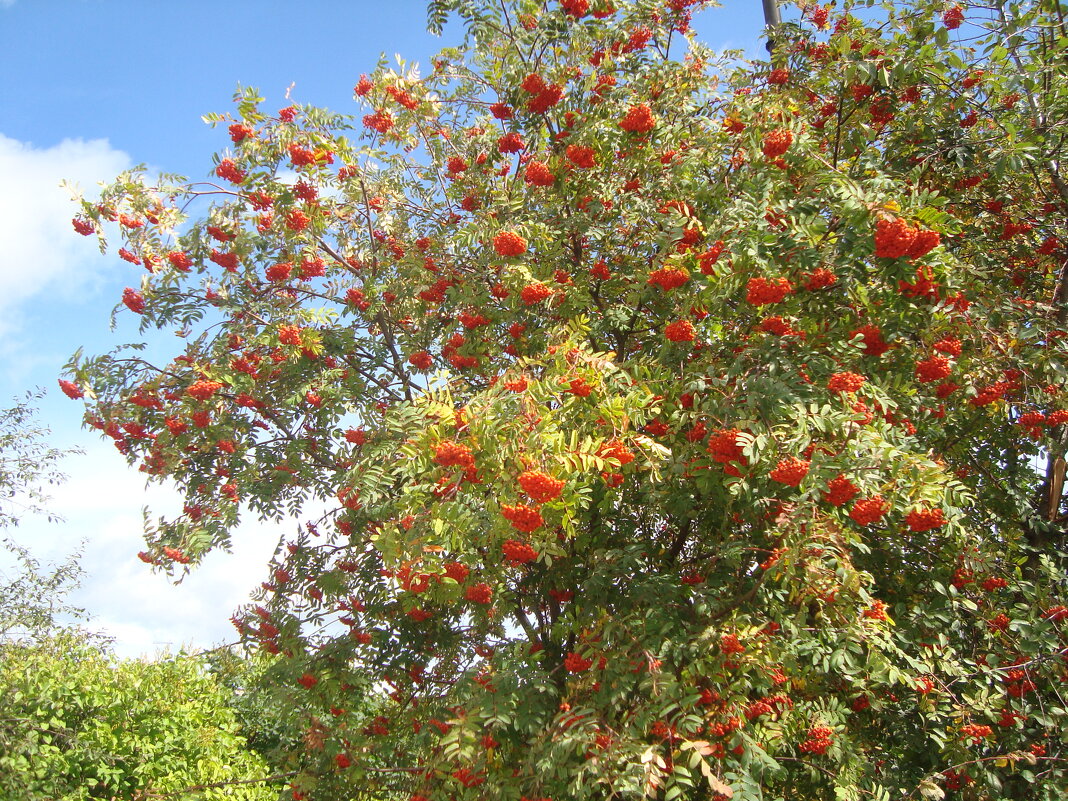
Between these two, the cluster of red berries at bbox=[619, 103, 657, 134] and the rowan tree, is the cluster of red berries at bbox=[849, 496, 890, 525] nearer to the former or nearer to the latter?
the rowan tree

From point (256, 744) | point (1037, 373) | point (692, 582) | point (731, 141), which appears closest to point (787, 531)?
point (692, 582)

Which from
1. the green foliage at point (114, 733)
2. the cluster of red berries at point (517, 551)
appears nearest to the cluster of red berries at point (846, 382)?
the cluster of red berries at point (517, 551)

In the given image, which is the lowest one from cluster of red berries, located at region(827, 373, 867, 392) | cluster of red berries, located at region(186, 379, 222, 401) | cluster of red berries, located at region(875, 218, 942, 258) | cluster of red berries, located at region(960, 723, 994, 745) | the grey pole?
cluster of red berries, located at region(960, 723, 994, 745)

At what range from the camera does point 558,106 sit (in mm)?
5617

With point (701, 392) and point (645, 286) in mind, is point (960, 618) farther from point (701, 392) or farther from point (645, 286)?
point (645, 286)

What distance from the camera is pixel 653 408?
13.2 ft

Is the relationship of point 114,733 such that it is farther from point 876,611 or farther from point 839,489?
point 839,489

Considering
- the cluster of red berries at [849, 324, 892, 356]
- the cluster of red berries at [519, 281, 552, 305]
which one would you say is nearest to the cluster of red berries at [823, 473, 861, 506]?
the cluster of red berries at [849, 324, 892, 356]

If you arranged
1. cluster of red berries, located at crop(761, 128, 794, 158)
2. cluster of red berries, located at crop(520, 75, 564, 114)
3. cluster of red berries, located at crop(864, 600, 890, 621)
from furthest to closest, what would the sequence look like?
cluster of red berries, located at crop(520, 75, 564, 114)
cluster of red berries, located at crop(761, 128, 794, 158)
cluster of red berries, located at crop(864, 600, 890, 621)

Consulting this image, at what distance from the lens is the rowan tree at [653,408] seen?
3.77 meters

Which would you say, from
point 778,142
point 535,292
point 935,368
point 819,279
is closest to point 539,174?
point 535,292

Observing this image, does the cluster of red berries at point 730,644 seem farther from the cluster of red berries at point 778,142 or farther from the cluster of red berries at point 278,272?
the cluster of red berries at point 278,272

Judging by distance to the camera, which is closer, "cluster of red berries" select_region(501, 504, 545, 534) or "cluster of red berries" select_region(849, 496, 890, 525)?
"cluster of red berries" select_region(501, 504, 545, 534)

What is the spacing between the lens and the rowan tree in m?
3.77
